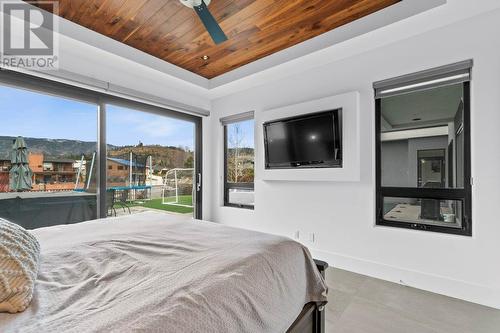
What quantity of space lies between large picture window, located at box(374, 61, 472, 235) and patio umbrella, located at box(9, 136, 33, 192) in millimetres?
3703

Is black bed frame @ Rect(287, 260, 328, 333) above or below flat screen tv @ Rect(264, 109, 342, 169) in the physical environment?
below

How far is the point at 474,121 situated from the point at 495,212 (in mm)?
776

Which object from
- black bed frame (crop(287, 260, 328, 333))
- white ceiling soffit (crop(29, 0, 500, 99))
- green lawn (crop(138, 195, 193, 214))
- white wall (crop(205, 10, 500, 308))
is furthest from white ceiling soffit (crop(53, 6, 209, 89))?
black bed frame (crop(287, 260, 328, 333))

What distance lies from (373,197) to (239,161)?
209 centimetres

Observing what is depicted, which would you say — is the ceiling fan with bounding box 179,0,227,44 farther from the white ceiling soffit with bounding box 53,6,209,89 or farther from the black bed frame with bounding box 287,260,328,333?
the black bed frame with bounding box 287,260,328,333

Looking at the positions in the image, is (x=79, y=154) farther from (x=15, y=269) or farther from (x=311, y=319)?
(x=311, y=319)

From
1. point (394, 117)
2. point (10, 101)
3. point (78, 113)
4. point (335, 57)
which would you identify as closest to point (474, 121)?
point (394, 117)

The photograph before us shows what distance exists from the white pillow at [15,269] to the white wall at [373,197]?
266 centimetres

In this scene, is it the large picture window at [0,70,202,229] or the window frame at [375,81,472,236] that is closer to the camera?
the window frame at [375,81,472,236]

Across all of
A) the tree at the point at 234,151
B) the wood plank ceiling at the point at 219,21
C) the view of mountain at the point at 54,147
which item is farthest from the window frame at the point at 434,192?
the view of mountain at the point at 54,147

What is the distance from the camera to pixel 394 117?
2613 millimetres

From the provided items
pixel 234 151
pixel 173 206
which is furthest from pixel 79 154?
pixel 234 151

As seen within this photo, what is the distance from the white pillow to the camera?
2.41ft

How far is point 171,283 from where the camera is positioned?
889 millimetres
